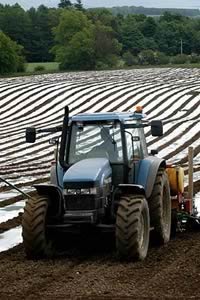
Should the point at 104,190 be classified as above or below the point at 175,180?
above

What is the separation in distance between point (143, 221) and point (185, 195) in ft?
9.81

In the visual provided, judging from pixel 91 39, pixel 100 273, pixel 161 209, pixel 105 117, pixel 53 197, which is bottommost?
pixel 91 39

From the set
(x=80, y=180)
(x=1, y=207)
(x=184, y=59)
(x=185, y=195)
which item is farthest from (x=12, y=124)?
(x=184, y=59)

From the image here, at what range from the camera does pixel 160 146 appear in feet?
114

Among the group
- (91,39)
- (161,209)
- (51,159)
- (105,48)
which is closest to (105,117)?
(161,209)

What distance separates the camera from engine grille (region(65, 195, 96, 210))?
10.7 meters

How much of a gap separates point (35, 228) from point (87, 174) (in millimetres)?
1023

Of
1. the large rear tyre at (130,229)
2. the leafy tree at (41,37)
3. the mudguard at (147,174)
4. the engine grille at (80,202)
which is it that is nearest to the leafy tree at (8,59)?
the leafy tree at (41,37)

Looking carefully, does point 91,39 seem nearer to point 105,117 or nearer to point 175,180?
point 175,180

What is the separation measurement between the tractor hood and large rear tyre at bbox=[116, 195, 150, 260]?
0.46 meters

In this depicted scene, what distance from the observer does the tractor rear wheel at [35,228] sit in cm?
1079

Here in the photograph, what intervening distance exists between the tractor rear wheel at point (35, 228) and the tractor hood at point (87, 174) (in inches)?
20.5

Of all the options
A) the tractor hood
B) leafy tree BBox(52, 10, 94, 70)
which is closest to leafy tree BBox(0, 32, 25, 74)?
leafy tree BBox(52, 10, 94, 70)

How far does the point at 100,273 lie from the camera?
9.94m
